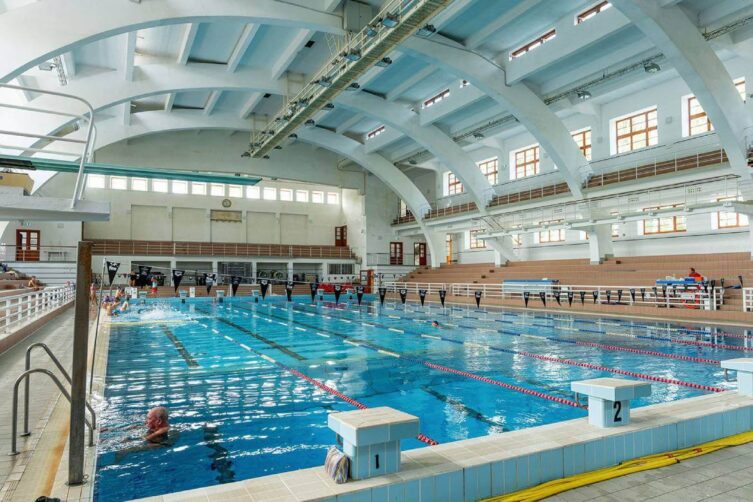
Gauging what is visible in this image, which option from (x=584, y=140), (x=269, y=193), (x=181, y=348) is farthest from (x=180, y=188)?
(x=181, y=348)

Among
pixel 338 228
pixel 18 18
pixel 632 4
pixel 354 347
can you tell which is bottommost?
pixel 354 347

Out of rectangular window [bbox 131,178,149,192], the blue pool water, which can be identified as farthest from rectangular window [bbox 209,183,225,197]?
the blue pool water

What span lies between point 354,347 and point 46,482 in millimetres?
6480

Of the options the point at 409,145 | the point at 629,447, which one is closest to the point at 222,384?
the point at 629,447

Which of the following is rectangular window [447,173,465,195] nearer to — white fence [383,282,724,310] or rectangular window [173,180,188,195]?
white fence [383,282,724,310]

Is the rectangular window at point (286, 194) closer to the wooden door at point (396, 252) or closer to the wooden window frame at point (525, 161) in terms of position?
the wooden door at point (396, 252)

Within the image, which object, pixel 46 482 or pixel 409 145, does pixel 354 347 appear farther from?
pixel 409 145

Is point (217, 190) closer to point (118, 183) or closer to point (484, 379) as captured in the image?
point (118, 183)

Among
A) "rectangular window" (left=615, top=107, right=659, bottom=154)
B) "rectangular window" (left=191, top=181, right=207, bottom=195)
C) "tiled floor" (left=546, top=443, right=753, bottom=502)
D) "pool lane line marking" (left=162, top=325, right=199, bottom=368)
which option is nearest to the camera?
"tiled floor" (left=546, top=443, right=753, bottom=502)

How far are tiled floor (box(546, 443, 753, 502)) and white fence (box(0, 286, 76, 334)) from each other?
7.71 meters

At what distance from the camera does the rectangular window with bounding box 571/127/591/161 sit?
19.8 metres

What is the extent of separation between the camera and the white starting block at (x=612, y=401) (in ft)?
9.52

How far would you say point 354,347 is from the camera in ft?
29.5

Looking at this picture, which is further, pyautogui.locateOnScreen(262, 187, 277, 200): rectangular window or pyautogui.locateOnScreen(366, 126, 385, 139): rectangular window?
pyautogui.locateOnScreen(262, 187, 277, 200): rectangular window
